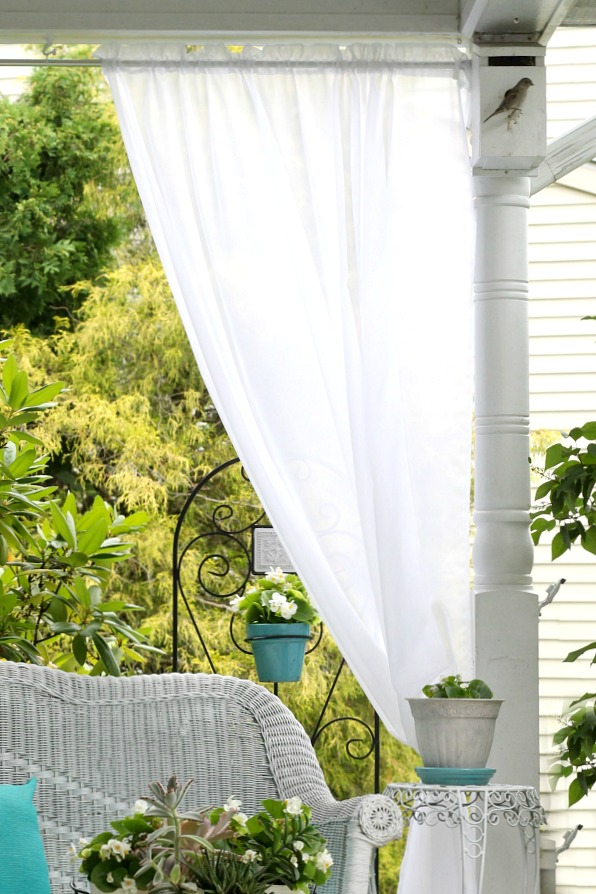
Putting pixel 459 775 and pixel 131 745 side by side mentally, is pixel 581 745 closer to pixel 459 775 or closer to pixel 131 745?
pixel 459 775

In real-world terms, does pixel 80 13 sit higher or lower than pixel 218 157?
higher

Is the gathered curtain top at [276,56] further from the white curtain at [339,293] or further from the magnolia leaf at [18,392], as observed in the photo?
the magnolia leaf at [18,392]

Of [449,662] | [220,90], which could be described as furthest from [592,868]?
[220,90]

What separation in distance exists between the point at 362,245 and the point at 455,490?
0.59 metres

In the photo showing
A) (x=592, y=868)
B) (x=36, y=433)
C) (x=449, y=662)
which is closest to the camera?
(x=449, y=662)

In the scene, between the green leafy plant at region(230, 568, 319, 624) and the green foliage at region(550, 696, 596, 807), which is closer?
the green foliage at region(550, 696, 596, 807)

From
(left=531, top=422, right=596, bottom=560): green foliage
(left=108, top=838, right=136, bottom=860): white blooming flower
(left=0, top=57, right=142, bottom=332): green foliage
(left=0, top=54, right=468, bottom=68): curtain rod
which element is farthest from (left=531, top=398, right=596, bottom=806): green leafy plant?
(left=0, top=57, right=142, bottom=332): green foliage

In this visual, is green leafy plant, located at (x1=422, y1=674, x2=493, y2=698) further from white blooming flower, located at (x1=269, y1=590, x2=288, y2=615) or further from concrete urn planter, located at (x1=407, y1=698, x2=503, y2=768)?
white blooming flower, located at (x1=269, y1=590, x2=288, y2=615)

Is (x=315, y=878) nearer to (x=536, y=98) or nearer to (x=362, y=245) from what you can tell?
(x=362, y=245)

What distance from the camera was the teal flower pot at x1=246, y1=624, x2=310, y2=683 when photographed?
274 cm

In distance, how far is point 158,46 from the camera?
8.31 ft

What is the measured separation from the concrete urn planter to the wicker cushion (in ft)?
2.47

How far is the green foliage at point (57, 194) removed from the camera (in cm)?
693

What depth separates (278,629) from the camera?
2740mm
